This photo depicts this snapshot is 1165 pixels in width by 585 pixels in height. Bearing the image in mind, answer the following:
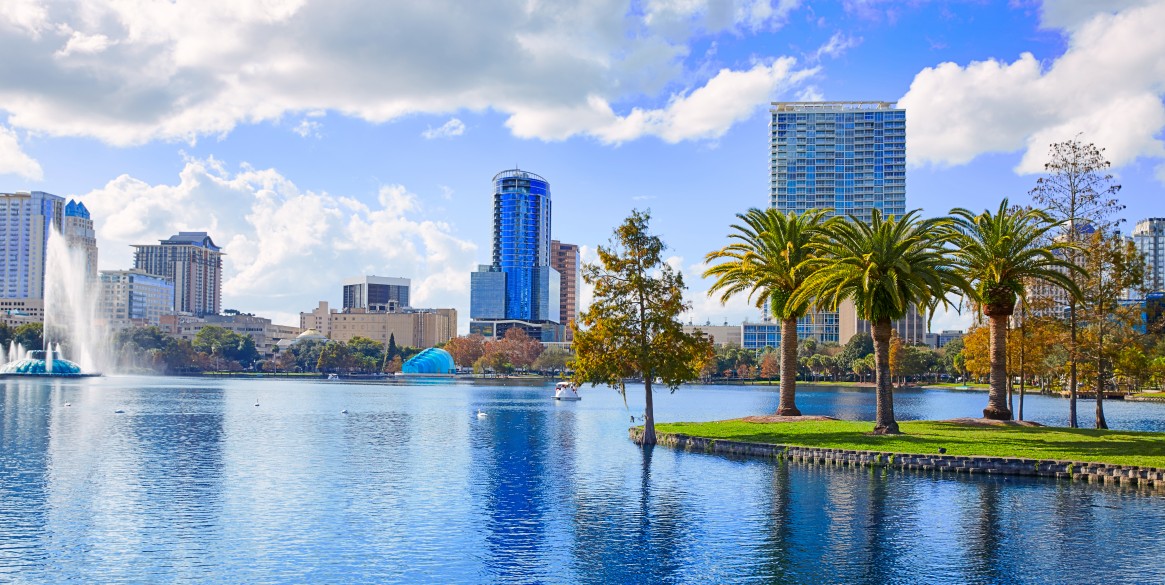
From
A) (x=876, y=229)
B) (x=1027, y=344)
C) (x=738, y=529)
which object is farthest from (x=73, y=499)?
(x=1027, y=344)

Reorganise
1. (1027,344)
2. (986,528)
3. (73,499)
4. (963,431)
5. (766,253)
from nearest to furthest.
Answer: (986,528) → (73,499) → (963,431) → (766,253) → (1027,344)

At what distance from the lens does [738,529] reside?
112 feet

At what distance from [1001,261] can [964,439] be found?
14957 millimetres

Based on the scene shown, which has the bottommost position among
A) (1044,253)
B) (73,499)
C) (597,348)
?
(73,499)

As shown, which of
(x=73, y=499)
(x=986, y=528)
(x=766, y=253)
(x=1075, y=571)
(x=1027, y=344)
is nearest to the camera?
(x=1075, y=571)

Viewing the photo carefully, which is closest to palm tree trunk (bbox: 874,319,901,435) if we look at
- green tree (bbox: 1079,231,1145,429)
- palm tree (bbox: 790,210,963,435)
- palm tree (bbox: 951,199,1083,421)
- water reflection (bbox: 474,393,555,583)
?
palm tree (bbox: 790,210,963,435)

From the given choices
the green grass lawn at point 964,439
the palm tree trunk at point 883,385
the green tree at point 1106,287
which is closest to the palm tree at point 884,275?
the palm tree trunk at point 883,385

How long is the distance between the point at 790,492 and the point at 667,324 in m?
20.0

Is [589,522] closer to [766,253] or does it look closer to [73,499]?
[73,499]

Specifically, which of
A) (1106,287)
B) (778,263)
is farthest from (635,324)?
(1106,287)

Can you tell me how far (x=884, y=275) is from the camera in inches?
2270

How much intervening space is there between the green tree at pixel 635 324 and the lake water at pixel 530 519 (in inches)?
208

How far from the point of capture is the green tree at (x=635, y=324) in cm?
5953

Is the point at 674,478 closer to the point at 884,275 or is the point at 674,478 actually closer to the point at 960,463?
the point at 960,463
